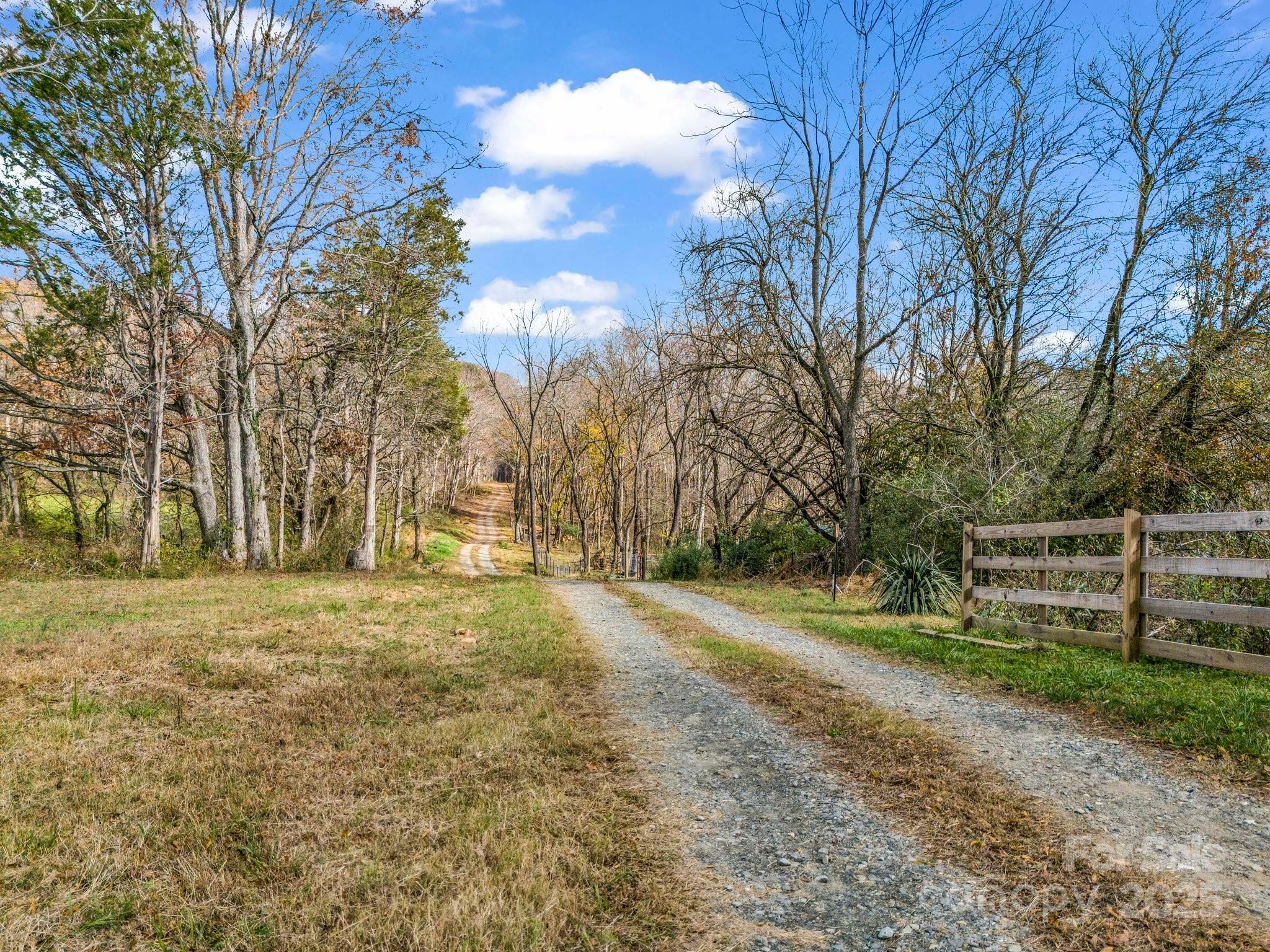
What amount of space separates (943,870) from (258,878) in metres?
3.16

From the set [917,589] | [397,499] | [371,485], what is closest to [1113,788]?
[917,589]

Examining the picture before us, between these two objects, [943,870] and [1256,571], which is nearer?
[943,870]

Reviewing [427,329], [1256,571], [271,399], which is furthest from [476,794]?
[271,399]

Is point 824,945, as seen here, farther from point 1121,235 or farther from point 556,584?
point 556,584

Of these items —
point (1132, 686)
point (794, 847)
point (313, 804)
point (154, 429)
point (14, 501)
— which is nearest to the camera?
point (794, 847)

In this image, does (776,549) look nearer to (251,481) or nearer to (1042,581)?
(1042,581)

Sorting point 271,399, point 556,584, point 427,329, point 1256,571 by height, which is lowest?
point 556,584

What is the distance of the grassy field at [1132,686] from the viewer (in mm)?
4668

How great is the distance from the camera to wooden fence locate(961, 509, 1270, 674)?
19.4ft

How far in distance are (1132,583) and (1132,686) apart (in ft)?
5.27

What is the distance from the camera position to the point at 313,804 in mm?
3783

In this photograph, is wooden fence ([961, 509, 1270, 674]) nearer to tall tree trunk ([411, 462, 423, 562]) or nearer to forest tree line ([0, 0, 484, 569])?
forest tree line ([0, 0, 484, 569])

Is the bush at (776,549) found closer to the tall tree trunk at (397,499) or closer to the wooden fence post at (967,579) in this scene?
the wooden fence post at (967,579)

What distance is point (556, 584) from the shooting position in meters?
19.5
